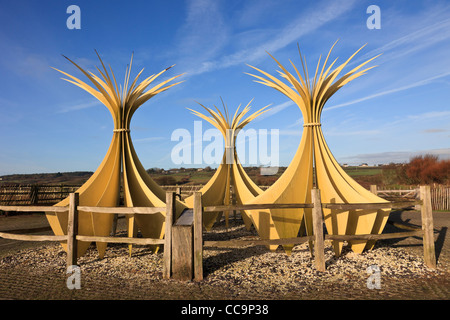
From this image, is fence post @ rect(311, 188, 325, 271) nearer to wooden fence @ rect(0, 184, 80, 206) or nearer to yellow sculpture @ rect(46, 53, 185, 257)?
yellow sculpture @ rect(46, 53, 185, 257)

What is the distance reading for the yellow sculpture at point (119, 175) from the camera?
637cm

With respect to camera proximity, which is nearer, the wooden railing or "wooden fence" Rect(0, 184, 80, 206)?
the wooden railing

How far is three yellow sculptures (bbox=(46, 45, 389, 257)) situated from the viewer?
20.1ft

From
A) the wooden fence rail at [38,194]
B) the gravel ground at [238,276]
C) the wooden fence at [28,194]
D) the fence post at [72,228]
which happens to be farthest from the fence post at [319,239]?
the wooden fence at [28,194]

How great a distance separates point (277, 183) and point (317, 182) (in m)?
1.00

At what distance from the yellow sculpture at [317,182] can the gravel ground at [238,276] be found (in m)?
0.61

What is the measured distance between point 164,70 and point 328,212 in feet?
17.9

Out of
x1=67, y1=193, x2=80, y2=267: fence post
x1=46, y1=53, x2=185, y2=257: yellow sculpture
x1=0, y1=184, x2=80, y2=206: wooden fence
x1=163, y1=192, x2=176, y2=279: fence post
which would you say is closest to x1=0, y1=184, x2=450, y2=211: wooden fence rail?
x1=0, y1=184, x2=80, y2=206: wooden fence

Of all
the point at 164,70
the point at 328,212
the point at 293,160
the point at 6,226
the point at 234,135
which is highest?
the point at 164,70

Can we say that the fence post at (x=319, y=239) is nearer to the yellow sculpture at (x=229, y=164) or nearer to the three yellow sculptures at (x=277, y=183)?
the three yellow sculptures at (x=277, y=183)

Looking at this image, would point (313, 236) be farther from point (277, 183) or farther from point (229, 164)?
point (229, 164)
